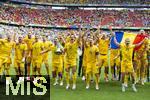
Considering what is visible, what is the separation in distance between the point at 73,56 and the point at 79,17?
47.3m

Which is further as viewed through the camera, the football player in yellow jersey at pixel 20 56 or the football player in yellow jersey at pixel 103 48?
the football player in yellow jersey at pixel 103 48

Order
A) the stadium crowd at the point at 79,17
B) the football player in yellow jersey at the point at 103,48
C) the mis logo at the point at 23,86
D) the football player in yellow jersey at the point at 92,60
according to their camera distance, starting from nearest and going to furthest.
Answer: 1. the mis logo at the point at 23,86
2. the football player in yellow jersey at the point at 92,60
3. the football player in yellow jersey at the point at 103,48
4. the stadium crowd at the point at 79,17

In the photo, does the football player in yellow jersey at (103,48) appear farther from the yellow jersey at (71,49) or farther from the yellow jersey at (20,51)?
the yellow jersey at (20,51)

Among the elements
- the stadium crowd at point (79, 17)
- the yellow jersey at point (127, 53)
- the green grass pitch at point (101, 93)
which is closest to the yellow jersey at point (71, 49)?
the green grass pitch at point (101, 93)

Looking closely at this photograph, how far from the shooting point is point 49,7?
216 ft

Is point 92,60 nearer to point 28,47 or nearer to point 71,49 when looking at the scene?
point 71,49

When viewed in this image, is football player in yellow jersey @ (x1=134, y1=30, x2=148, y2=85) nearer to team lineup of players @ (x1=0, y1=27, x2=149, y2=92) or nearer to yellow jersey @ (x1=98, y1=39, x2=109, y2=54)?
team lineup of players @ (x1=0, y1=27, x2=149, y2=92)

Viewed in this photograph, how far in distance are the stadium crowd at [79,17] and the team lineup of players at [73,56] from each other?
40.9 metres

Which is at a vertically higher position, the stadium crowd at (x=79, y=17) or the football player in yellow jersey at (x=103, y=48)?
the stadium crowd at (x=79, y=17)

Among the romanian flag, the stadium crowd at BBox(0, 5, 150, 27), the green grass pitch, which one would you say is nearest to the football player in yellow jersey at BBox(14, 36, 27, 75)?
the green grass pitch

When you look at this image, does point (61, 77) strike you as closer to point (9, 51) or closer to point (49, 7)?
point (9, 51)

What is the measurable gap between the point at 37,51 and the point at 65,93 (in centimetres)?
256

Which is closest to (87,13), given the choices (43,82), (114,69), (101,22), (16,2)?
(101,22)

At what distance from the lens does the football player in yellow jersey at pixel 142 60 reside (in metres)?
17.1
